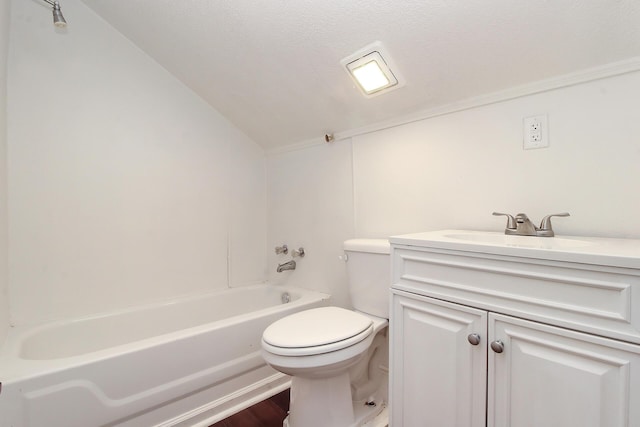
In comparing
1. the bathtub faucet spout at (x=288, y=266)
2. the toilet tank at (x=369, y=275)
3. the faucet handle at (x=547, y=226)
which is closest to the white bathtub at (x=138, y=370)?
the bathtub faucet spout at (x=288, y=266)

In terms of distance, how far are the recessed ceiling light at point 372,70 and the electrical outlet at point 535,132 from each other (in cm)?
54

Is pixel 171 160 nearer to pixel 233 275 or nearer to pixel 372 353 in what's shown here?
pixel 233 275

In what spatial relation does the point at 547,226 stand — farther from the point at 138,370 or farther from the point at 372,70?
the point at 138,370

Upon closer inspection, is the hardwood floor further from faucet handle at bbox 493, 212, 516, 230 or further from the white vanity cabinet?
faucet handle at bbox 493, 212, 516, 230

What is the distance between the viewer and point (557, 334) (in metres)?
0.70

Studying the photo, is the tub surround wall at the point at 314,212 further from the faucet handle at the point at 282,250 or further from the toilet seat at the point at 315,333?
the toilet seat at the point at 315,333

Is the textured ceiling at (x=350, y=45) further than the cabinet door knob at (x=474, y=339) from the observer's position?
Yes

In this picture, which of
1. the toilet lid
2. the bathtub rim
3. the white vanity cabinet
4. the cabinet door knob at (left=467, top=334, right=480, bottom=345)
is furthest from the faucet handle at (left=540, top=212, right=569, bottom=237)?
the bathtub rim

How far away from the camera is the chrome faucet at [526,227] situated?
1.02 metres

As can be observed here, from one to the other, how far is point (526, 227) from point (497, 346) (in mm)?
496

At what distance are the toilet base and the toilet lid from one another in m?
0.22

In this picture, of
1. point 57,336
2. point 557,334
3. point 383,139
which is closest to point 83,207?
point 57,336

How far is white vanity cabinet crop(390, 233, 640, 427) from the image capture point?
63cm

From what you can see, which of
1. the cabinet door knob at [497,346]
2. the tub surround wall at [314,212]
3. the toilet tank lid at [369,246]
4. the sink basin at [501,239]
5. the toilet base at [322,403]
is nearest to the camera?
the cabinet door knob at [497,346]
